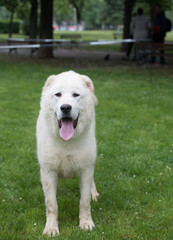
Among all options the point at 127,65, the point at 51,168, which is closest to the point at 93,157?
→ the point at 51,168

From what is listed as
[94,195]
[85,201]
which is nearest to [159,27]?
[94,195]

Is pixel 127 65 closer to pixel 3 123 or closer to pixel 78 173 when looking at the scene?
pixel 3 123

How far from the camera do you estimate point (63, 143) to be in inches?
136

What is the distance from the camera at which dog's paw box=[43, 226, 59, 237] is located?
11.2ft

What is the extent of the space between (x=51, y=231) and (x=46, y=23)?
50.1 ft

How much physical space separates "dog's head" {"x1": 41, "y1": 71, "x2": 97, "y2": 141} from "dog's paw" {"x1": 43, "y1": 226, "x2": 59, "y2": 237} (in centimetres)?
93

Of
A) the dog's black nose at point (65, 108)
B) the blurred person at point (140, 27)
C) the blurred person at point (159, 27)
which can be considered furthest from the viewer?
the blurred person at point (140, 27)

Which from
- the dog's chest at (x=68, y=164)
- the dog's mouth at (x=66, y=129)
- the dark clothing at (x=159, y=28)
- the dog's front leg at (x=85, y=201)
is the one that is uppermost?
the dark clothing at (x=159, y=28)

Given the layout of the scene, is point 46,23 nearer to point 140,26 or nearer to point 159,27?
point 140,26

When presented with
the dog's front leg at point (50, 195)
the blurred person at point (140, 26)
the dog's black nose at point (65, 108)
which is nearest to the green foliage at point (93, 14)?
the blurred person at point (140, 26)

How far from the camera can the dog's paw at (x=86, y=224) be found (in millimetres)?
3572

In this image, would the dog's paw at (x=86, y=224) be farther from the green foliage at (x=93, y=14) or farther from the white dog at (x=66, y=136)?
the green foliage at (x=93, y=14)

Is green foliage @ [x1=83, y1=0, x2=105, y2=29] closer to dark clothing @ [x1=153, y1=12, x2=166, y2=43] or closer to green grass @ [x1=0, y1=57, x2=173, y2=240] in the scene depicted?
dark clothing @ [x1=153, y1=12, x2=166, y2=43]

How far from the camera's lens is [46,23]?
17.4 metres
